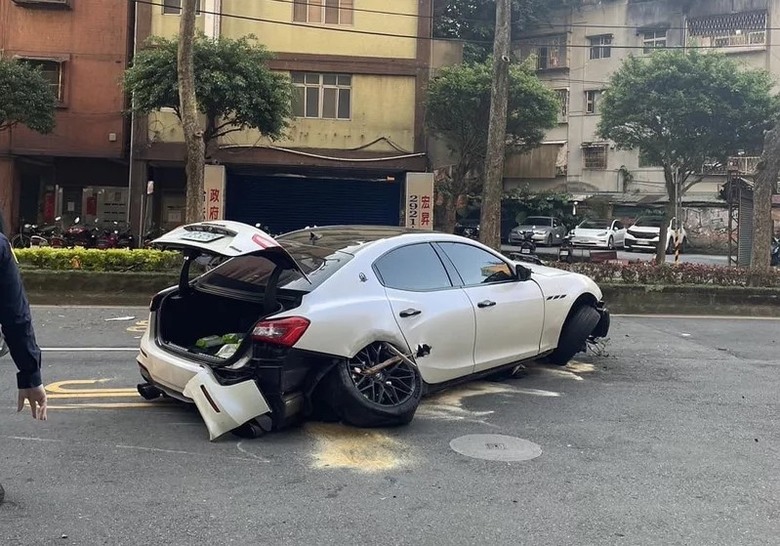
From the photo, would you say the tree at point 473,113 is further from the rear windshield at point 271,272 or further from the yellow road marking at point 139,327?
the rear windshield at point 271,272

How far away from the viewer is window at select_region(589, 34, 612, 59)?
37312 mm

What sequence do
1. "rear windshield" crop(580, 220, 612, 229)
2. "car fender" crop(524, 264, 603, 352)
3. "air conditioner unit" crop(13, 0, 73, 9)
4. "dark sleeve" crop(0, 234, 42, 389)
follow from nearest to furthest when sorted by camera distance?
"dark sleeve" crop(0, 234, 42, 389)
"car fender" crop(524, 264, 603, 352)
"air conditioner unit" crop(13, 0, 73, 9)
"rear windshield" crop(580, 220, 612, 229)

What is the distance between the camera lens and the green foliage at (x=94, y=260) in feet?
40.3

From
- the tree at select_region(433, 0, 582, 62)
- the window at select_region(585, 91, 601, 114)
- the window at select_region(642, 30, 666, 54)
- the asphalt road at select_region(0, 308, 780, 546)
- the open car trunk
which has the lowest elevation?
the asphalt road at select_region(0, 308, 780, 546)

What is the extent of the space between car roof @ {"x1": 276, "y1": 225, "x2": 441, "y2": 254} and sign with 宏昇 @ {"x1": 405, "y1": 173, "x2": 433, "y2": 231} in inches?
580

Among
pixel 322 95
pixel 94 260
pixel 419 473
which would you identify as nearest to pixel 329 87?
pixel 322 95

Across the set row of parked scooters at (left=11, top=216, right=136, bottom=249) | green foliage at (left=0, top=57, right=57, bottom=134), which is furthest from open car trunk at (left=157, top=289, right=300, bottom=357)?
green foliage at (left=0, top=57, right=57, bottom=134)

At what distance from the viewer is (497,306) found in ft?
20.4

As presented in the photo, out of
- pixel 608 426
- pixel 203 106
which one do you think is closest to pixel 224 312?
pixel 608 426

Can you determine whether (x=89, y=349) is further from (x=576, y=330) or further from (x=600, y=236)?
(x=600, y=236)

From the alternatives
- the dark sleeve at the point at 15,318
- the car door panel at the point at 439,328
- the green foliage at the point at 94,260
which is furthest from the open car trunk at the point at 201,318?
the green foliage at the point at 94,260

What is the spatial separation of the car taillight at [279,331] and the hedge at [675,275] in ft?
29.4

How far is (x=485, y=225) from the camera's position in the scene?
611 inches

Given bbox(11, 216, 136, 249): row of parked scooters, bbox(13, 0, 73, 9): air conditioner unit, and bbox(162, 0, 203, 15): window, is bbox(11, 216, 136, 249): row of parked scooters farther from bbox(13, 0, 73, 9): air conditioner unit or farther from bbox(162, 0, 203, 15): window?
bbox(162, 0, 203, 15): window
